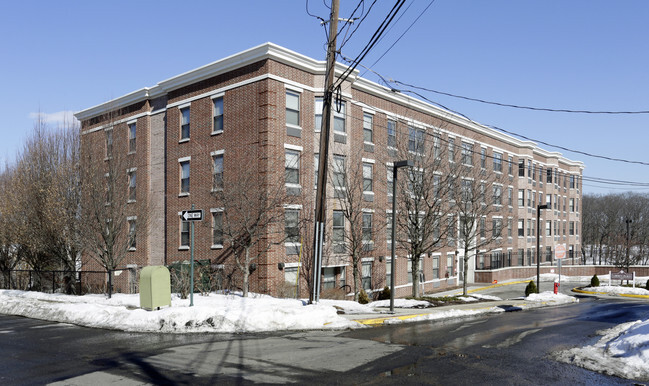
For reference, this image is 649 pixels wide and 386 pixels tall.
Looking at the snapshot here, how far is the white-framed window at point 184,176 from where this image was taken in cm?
2928

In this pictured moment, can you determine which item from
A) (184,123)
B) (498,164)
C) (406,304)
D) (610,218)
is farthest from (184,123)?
(610,218)

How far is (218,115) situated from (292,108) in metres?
4.45

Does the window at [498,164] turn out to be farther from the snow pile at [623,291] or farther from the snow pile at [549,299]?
the snow pile at [549,299]

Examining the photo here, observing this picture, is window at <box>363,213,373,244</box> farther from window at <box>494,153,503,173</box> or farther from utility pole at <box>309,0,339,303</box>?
window at <box>494,153,503,173</box>

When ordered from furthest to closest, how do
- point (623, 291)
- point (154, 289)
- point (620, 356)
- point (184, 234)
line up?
point (623, 291) → point (184, 234) → point (154, 289) → point (620, 356)

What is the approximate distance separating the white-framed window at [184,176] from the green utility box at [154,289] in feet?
41.3

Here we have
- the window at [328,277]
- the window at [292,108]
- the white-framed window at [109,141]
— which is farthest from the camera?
the window at [328,277]

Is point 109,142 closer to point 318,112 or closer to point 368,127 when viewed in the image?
point 318,112

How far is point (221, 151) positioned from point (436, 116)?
18798 mm

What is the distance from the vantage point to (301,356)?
10.9 m

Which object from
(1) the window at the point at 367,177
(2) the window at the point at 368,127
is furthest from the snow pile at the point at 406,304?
(2) the window at the point at 368,127

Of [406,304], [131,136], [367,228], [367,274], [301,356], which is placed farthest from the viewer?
[131,136]

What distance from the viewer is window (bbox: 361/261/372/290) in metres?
30.8

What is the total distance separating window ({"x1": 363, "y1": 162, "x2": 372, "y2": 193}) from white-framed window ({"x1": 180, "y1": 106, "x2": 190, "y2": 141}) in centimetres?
1094
